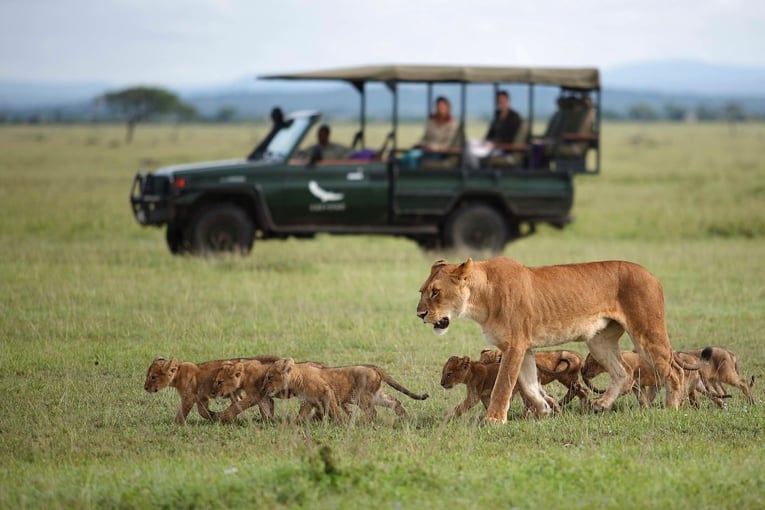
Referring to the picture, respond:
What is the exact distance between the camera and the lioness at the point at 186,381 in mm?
8453

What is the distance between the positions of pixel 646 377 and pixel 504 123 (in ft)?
33.2

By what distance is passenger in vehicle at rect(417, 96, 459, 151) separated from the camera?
60.3 ft

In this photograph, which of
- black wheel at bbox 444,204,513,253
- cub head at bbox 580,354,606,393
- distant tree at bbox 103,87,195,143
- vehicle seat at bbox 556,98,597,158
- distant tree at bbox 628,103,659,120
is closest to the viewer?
cub head at bbox 580,354,606,393

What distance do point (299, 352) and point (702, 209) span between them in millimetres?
16949

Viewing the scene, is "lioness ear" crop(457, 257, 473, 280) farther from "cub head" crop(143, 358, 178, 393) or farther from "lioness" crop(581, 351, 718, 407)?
"cub head" crop(143, 358, 178, 393)

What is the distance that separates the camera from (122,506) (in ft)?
20.6

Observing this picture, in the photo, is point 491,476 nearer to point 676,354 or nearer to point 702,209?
point 676,354

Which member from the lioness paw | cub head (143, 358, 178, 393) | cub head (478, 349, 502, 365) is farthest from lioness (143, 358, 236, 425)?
cub head (478, 349, 502, 365)

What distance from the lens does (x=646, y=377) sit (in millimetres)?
9094

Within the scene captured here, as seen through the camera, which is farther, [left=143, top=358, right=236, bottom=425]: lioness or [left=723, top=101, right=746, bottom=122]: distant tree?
[left=723, top=101, right=746, bottom=122]: distant tree

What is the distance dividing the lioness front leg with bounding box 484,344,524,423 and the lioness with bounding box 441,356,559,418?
0.98ft

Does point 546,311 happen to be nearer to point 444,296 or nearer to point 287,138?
point 444,296

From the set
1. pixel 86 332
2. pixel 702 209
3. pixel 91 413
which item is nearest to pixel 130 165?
pixel 702 209

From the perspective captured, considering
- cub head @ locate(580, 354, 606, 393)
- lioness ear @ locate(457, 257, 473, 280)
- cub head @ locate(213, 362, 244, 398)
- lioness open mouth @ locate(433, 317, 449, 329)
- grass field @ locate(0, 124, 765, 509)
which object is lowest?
grass field @ locate(0, 124, 765, 509)
